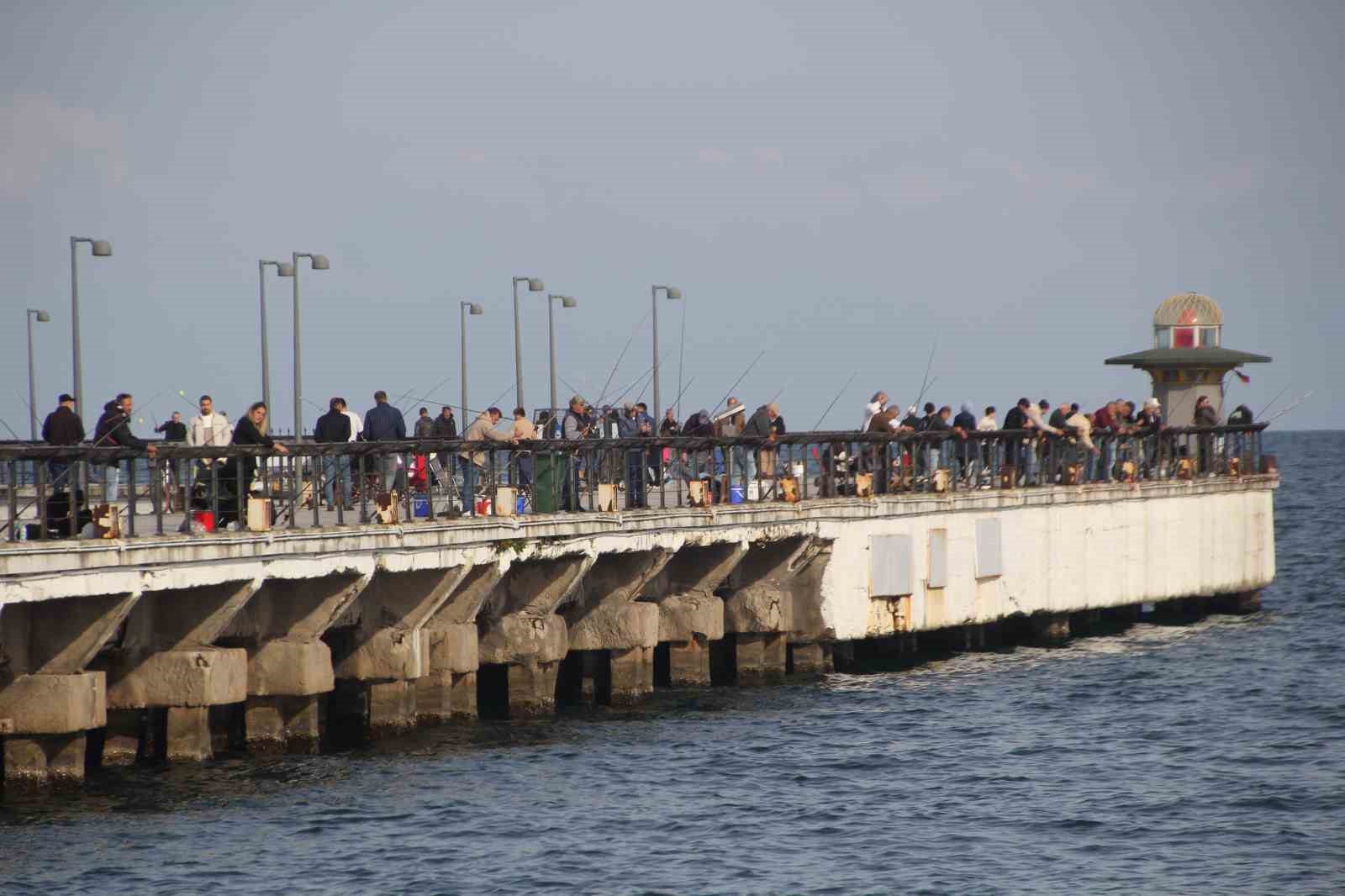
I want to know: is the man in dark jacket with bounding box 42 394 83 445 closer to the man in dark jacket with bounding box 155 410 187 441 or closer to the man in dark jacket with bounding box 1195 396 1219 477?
the man in dark jacket with bounding box 155 410 187 441

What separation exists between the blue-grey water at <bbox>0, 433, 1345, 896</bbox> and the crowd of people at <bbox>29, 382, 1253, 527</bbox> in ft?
10.8

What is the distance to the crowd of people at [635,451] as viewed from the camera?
25.6 metres

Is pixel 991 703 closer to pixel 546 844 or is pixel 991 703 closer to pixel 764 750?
pixel 764 750

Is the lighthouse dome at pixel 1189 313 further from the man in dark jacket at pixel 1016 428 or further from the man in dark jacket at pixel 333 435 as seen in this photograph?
the man in dark jacket at pixel 333 435

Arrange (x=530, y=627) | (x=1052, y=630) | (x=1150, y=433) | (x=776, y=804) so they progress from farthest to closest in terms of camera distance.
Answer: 1. (x=1150, y=433)
2. (x=1052, y=630)
3. (x=530, y=627)
4. (x=776, y=804)

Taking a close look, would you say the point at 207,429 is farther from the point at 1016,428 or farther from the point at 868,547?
the point at 1016,428

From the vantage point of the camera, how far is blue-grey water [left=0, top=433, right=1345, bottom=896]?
20953mm

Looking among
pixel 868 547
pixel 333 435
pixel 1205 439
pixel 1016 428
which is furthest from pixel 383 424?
pixel 1205 439

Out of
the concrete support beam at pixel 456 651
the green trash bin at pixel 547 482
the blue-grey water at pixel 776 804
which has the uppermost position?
the green trash bin at pixel 547 482

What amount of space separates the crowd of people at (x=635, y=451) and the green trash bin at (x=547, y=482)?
0.50 feet

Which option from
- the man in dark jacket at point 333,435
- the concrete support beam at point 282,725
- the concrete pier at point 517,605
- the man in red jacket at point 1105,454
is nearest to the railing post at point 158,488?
the concrete pier at point 517,605

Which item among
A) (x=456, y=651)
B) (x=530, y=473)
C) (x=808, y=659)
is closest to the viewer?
(x=456, y=651)

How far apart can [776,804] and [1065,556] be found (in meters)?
15.9

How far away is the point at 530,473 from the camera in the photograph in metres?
30.1
